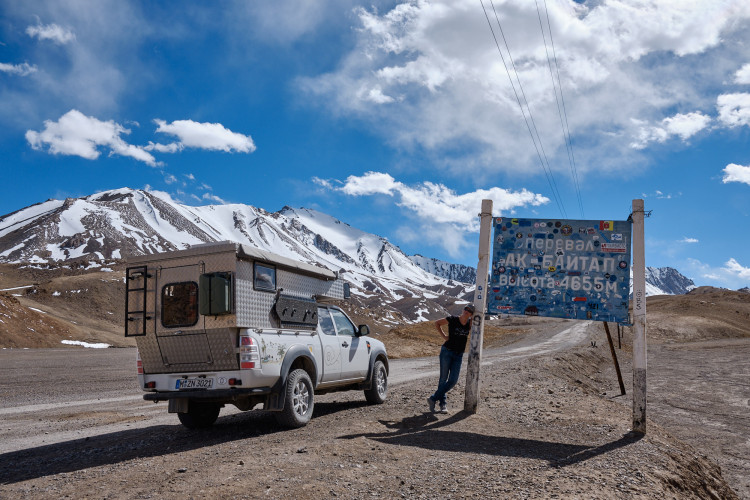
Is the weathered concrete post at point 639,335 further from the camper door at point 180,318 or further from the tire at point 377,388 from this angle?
the camper door at point 180,318

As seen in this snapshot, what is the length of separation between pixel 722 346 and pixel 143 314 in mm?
45191

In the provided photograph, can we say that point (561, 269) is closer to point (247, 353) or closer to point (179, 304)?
point (247, 353)

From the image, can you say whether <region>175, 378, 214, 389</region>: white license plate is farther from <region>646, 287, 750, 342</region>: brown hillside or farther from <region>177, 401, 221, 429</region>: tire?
<region>646, 287, 750, 342</region>: brown hillside

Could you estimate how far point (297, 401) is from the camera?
8.94 m

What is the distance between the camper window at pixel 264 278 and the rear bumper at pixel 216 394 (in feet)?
5.03

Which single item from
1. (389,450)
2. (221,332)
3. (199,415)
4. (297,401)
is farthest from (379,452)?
Result: (199,415)

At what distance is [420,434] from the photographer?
8.07 m

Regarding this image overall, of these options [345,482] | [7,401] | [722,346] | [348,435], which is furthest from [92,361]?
[722,346]

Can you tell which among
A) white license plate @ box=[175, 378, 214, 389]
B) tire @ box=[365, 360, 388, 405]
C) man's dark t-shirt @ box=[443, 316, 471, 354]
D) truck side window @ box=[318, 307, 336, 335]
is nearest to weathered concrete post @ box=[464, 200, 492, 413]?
man's dark t-shirt @ box=[443, 316, 471, 354]

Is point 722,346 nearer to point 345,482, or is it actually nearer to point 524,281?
point 524,281

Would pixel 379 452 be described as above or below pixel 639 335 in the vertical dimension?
below

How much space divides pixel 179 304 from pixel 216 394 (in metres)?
1.52

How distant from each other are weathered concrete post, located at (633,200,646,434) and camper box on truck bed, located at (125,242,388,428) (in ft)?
16.7

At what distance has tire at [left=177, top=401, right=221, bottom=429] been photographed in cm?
929
